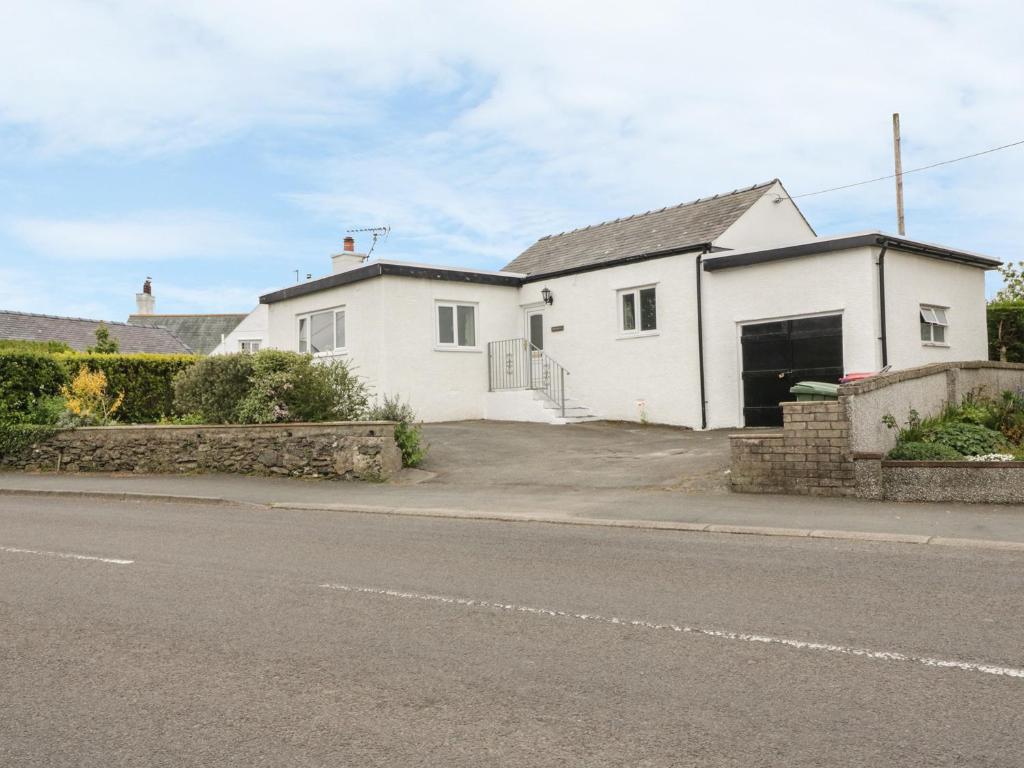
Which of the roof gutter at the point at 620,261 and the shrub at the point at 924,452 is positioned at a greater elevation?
the roof gutter at the point at 620,261

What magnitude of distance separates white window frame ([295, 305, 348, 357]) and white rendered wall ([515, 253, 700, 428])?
492cm

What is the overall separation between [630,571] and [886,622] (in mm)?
2229

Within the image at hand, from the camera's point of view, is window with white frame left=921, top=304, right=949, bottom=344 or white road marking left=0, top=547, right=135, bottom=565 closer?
white road marking left=0, top=547, right=135, bottom=565

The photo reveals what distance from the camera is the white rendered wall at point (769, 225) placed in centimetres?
2108

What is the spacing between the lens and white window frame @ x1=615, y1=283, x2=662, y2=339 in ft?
69.8

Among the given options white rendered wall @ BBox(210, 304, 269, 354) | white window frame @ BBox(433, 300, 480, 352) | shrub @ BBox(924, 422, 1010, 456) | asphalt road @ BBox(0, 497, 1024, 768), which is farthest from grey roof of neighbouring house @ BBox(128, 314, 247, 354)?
asphalt road @ BBox(0, 497, 1024, 768)

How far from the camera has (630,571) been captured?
7.36m

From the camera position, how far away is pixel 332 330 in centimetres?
2438

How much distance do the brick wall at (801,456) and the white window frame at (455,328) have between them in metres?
12.1

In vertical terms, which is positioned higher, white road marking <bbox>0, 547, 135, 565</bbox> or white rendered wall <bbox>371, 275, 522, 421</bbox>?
white rendered wall <bbox>371, 275, 522, 421</bbox>

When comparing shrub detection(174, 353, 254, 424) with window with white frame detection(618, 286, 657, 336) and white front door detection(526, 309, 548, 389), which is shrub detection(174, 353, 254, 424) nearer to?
white front door detection(526, 309, 548, 389)

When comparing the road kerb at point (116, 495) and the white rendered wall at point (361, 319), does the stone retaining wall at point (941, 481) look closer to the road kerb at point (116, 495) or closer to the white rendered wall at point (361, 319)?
the road kerb at point (116, 495)

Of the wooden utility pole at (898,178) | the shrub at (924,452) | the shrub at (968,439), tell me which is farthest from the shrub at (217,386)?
the wooden utility pole at (898,178)

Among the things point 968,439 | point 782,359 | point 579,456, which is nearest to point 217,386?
point 579,456
